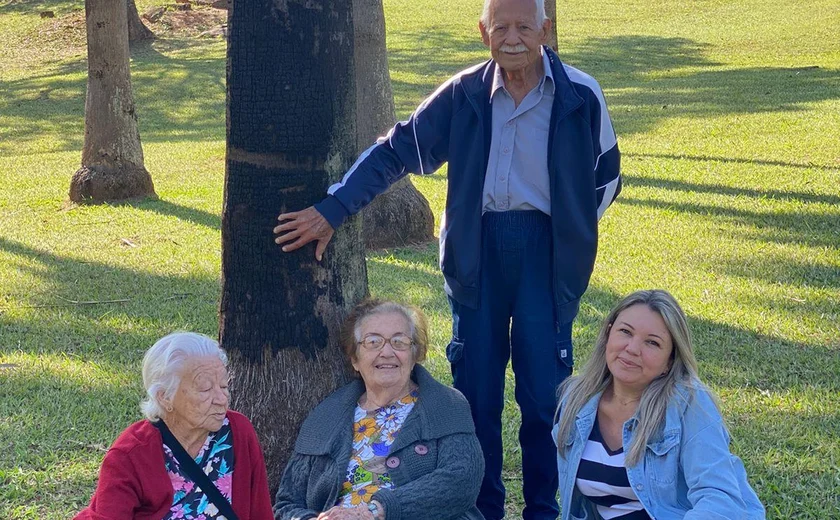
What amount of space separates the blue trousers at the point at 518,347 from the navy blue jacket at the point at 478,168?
0.06 meters

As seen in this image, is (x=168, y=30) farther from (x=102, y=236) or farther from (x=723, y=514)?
(x=723, y=514)

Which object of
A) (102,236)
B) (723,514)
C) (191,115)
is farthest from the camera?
(191,115)

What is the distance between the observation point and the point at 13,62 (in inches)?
1032

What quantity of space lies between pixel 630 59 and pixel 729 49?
2780 millimetres

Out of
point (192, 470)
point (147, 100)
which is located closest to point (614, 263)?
point (192, 470)

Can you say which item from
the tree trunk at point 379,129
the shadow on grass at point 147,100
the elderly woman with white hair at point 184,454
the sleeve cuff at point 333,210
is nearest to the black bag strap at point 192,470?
the elderly woman with white hair at point 184,454

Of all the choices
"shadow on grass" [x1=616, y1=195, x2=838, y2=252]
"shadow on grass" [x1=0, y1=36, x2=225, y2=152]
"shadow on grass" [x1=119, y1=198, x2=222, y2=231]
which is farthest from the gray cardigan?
"shadow on grass" [x1=0, y1=36, x2=225, y2=152]

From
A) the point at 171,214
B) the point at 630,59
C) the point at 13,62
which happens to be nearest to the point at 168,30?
the point at 13,62

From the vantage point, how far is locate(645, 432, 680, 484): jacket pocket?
3.08 meters

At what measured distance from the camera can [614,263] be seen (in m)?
8.09

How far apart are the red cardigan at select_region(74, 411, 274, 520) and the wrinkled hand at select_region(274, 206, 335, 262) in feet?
2.30

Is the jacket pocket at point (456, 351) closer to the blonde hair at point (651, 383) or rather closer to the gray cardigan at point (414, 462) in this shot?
the gray cardigan at point (414, 462)

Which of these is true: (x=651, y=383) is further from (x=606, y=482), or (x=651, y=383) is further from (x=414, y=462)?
(x=414, y=462)

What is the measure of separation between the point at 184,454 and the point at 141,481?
0.55 feet
